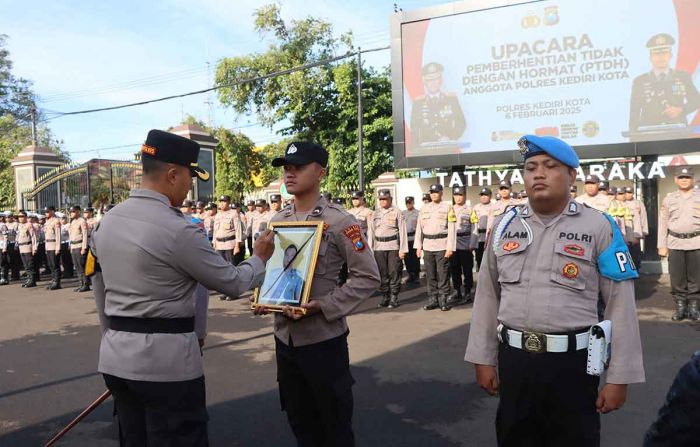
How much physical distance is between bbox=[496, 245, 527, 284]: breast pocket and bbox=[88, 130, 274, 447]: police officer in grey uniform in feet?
3.82

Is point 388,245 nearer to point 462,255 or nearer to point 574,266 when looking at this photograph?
point 462,255

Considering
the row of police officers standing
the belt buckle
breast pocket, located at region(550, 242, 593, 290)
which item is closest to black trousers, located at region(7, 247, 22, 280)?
the row of police officers standing

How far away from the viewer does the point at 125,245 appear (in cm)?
212

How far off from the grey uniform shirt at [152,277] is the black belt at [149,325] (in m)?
0.02

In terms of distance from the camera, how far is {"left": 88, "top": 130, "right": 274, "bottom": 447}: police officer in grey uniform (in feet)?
6.89

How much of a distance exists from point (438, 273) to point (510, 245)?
5.78 m

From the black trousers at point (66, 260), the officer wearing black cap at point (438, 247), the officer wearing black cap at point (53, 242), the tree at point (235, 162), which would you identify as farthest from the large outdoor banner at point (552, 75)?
the tree at point (235, 162)

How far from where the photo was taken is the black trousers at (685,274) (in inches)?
261

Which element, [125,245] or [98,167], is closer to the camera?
[125,245]

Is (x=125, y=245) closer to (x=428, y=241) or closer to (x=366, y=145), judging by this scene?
(x=428, y=241)

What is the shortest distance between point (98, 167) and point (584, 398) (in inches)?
645

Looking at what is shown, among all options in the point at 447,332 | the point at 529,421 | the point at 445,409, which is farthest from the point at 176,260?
the point at 447,332

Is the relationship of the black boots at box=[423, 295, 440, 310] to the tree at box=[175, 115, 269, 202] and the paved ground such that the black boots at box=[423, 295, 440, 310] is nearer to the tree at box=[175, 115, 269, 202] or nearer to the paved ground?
the paved ground

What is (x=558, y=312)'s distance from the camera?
215 centimetres
